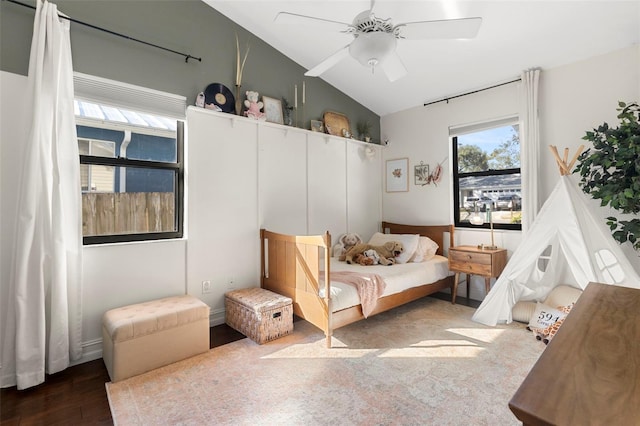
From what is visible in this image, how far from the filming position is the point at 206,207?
3195 millimetres

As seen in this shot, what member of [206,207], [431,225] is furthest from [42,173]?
[431,225]

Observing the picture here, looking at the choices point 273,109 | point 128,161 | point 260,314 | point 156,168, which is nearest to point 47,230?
point 128,161

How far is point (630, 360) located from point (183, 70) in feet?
11.7

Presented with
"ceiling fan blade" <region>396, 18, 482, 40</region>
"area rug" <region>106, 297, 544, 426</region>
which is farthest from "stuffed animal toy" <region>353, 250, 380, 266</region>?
"ceiling fan blade" <region>396, 18, 482, 40</region>

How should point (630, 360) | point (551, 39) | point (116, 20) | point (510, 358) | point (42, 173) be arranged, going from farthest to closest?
point (551, 39) → point (116, 20) → point (510, 358) → point (42, 173) → point (630, 360)

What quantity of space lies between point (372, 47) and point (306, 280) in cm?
196

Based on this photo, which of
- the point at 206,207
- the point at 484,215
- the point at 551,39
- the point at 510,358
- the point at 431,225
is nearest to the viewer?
the point at 510,358

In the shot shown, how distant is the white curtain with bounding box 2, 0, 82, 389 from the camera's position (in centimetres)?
215

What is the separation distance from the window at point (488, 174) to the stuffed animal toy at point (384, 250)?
963mm

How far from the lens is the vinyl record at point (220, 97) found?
3.22m

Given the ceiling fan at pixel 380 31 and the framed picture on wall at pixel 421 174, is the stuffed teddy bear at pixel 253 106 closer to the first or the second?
the ceiling fan at pixel 380 31

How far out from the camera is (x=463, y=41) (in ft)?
10.1

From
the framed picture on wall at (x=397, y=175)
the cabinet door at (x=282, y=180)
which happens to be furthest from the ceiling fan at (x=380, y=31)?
the framed picture on wall at (x=397, y=175)

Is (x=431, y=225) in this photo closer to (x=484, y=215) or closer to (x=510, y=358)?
(x=484, y=215)
